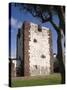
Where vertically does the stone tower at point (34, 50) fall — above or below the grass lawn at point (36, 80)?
above

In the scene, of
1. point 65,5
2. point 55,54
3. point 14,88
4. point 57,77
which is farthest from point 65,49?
point 14,88

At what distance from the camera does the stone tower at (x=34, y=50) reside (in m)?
2.01

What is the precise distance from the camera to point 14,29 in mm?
1990

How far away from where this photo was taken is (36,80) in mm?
2025

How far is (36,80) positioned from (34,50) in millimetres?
250

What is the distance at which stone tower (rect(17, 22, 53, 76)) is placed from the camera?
2.01 m

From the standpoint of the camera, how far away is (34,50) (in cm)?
203

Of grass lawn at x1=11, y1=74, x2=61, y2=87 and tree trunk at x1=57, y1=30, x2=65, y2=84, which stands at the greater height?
tree trunk at x1=57, y1=30, x2=65, y2=84

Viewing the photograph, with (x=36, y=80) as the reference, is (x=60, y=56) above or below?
above

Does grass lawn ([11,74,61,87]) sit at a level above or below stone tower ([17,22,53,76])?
below

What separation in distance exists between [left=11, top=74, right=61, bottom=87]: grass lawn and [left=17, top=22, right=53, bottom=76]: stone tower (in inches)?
1.4

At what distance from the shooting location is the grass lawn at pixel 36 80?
1986 millimetres

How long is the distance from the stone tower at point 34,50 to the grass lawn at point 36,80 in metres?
0.04

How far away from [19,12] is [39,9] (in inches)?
7.0
